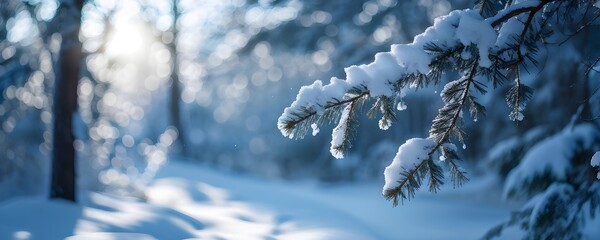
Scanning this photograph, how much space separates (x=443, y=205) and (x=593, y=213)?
6328 mm

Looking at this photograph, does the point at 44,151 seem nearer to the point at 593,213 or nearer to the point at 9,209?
the point at 9,209

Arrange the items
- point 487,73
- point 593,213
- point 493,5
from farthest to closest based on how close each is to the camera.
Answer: point 593,213
point 493,5
point 487,73

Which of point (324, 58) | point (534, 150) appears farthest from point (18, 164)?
point (534, 150)

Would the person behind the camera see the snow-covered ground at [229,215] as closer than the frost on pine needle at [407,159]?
No

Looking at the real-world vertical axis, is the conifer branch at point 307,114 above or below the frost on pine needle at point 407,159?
above

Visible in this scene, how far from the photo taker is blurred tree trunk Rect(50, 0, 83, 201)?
5.94m

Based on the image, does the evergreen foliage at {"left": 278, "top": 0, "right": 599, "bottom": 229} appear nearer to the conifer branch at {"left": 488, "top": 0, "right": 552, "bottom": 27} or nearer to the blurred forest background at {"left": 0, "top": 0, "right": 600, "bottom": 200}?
the conifer branch at {"left": 488, "top": 0, "right": 552, "bottom": 27}

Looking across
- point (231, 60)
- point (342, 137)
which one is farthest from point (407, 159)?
point (231, 60)

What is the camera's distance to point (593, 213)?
3.68 metres

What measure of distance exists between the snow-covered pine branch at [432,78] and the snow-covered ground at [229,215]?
2483mm

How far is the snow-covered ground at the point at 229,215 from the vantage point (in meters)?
4.74

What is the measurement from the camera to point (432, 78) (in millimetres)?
2680

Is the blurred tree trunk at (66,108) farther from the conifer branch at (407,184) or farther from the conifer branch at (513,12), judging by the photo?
the conifer branch at (513,12)

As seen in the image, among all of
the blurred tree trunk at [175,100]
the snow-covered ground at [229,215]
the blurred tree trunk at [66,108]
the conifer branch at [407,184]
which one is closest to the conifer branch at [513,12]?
the conifer branch at [407,184]
